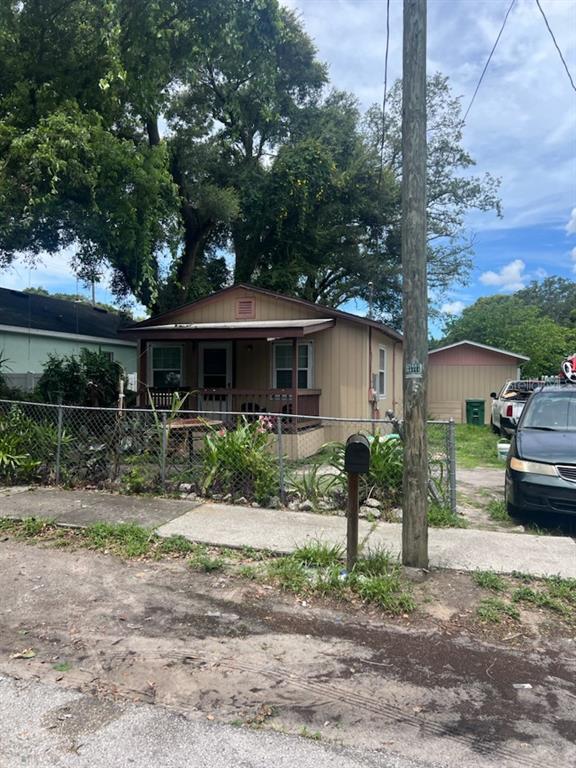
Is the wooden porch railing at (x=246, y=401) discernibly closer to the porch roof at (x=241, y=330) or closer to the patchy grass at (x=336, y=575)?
the porch roof at (x=241, y=330)

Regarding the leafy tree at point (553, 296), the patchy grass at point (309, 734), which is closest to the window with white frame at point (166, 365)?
the patchy grass at point (309, 734)

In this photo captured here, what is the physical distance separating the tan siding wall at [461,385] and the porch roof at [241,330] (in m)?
10.2

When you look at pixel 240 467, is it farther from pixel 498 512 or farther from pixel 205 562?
pixel 498 512

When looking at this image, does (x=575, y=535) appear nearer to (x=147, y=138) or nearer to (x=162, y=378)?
(x=162, y=378)

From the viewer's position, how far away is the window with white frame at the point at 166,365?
1415cm

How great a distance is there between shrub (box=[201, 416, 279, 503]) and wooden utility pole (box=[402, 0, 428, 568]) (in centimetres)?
265

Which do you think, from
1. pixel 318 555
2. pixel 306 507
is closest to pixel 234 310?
pixel 306 507

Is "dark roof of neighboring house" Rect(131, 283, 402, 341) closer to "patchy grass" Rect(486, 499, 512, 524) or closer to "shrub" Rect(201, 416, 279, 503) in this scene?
"shrub" Rect(201, 416, 279, 503)

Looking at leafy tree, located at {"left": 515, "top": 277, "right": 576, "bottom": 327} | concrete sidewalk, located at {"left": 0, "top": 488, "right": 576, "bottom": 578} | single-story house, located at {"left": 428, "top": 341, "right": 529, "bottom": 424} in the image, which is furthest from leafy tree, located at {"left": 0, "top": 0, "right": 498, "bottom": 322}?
leafy tree, located at {"left": 515, "top": 277, "right": 576, "bottom": 327}

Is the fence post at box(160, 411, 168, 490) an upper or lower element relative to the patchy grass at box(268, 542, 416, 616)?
upper

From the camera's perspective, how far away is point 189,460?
7.44 meters

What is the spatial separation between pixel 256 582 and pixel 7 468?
5005mm

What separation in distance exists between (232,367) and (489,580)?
10.1 meters

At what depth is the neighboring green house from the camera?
17391 millimetres
